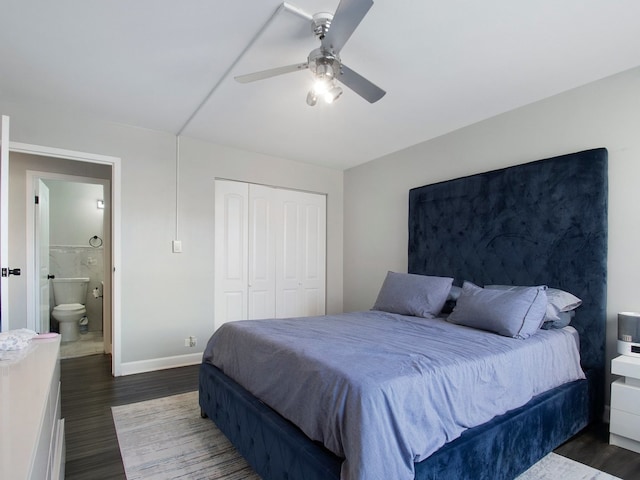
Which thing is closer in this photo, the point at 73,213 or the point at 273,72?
the point at 273,72

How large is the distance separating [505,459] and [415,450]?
71 centimetres

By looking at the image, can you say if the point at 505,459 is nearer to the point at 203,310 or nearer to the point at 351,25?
the point at 351,25

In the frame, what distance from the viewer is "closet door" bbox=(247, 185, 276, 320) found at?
4.28 m

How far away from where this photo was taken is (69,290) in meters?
5.14

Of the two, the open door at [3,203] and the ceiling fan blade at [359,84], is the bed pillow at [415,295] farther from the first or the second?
the open door at [3,203]

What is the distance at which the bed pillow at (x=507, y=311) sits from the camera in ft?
7.27

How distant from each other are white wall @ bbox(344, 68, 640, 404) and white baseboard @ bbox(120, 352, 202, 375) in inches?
87.9

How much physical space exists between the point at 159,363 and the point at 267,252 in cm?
174

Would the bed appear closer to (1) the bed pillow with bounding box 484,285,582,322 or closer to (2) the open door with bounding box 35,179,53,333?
(1) the bed pillow with bounding box 484,285,582,322

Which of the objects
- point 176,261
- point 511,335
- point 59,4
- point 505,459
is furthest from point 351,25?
point 176,261

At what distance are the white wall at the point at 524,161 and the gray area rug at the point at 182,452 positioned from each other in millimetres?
1093

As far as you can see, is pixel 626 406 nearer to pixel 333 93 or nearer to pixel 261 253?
pixel 333 93

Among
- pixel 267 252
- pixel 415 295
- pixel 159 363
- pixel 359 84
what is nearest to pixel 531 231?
pixel 415 295

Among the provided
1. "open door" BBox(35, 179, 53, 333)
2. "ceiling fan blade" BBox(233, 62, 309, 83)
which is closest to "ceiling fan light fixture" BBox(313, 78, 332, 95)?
"ceiling fan blade" BBox(233, 62, 309, 83)
